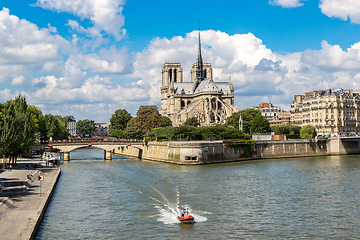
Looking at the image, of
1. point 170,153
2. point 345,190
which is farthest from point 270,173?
point 170,153

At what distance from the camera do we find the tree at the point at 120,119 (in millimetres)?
175025

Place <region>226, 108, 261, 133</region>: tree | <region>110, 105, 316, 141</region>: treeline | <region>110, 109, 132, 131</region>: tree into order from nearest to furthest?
<region>110, 105, 316, 141</region>: treeline, <region>226, 108, 261, 133</region>: tree, <region>110, 109, 132, 131</region>: tree

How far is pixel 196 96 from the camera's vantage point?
157250 mm

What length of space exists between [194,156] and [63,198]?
34646mm

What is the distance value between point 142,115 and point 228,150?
254 feet

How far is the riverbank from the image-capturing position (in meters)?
24.5

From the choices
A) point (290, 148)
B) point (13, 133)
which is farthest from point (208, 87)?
point (13, 133)

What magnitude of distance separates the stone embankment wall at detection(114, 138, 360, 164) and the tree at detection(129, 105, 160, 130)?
3842 cm

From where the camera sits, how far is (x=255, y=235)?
89.9 ft

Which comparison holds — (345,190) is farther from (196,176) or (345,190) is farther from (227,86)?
(227,86)

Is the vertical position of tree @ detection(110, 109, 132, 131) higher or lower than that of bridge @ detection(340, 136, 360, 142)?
higher

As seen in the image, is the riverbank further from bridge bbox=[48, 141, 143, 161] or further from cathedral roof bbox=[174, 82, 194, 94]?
cathedral roof bbox=[174, 82, 194, 94]

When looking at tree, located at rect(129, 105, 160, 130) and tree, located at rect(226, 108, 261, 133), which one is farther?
tree, located at rect(129, 105, 160, 130)

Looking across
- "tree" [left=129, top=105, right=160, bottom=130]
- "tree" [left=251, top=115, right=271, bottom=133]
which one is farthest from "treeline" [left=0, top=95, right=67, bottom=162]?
"tree" [left=129, top=105, right=160, bottom=130]
